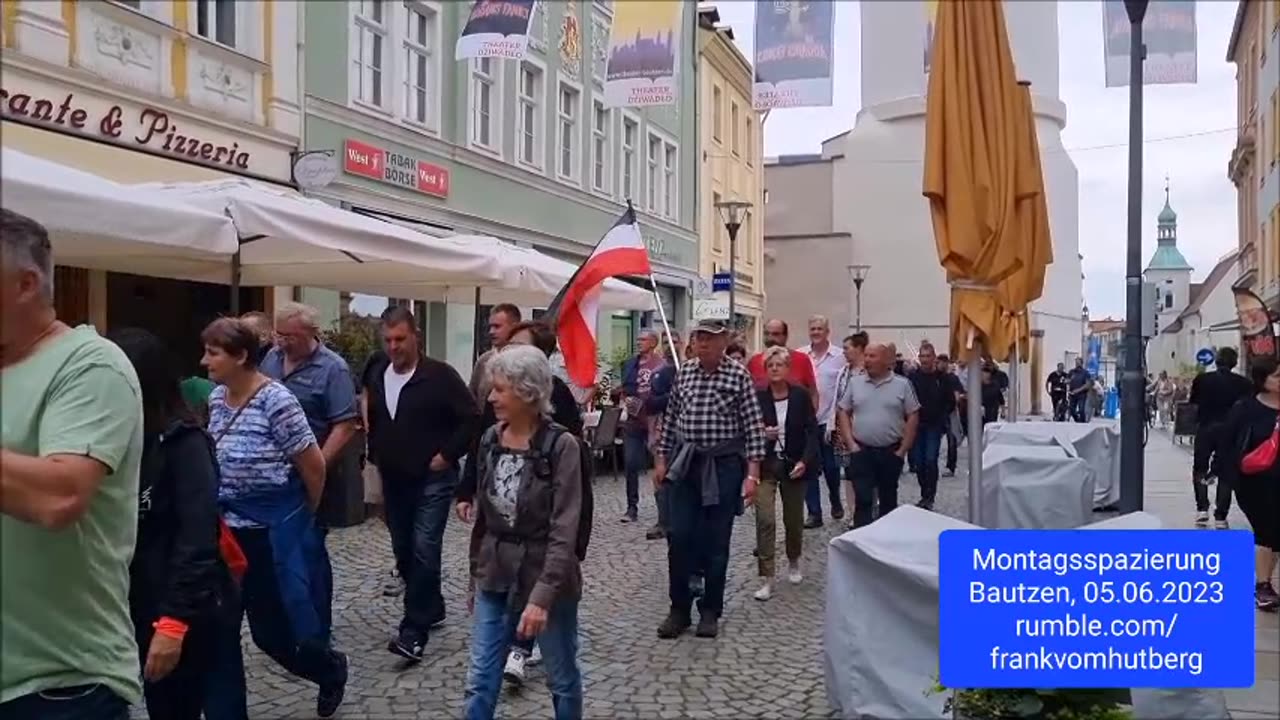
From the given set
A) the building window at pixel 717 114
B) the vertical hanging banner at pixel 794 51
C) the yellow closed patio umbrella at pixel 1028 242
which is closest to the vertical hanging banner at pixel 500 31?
the vertical hanging banner at pixel 794 51

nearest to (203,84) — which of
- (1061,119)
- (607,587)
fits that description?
(607,587)

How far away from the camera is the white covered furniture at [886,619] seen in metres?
4.48

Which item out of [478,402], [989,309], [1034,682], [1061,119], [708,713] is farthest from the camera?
[1061,119]

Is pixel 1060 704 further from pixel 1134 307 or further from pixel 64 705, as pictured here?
pixel 1134 307

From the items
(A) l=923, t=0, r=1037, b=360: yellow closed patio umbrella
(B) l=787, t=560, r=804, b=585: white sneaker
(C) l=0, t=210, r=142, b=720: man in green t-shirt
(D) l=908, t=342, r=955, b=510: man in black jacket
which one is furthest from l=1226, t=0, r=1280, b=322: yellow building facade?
(C) l=0, t=210, r=142, b=720: man in green t-shirt

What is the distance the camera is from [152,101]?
1205 centimetres

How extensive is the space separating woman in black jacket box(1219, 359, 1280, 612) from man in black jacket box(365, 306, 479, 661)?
4598 millimetres

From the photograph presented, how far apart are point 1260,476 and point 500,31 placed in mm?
9102

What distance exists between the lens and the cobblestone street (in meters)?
5.21

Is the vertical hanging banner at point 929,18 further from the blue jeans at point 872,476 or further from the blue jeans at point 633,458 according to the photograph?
the blue jeans at point 633,458

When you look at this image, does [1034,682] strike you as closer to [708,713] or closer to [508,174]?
[708,713]

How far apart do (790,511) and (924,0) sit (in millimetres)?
3695

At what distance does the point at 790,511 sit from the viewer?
7809mm
